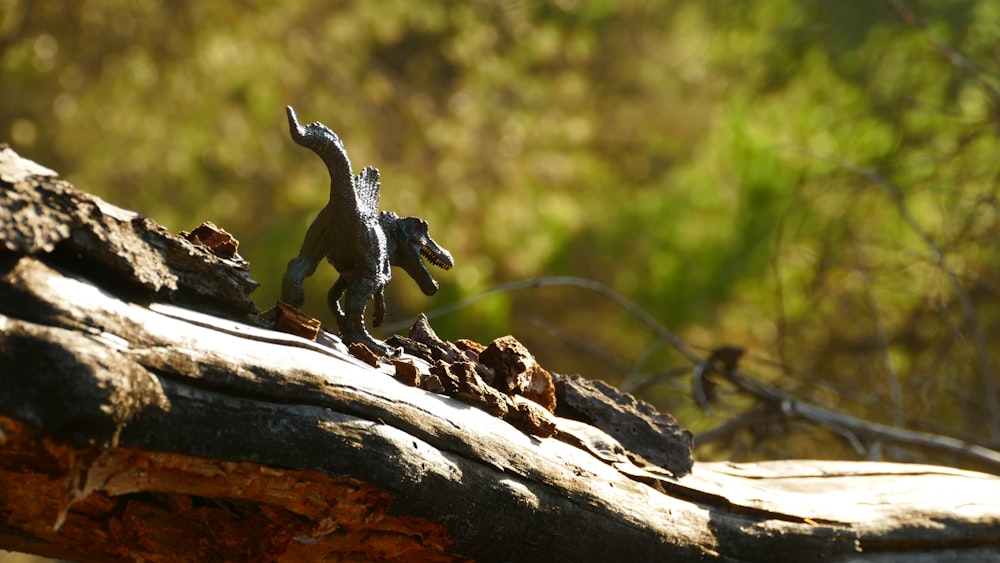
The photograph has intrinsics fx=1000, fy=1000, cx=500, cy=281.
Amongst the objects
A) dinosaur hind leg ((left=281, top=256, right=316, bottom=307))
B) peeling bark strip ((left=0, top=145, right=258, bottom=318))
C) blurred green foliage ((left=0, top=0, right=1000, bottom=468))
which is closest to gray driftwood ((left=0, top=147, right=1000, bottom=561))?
peeling bark strip ((left=0, top=145, right=258, bottom=318))

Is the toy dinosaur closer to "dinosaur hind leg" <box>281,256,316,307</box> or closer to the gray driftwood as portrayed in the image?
"dinosaur hind leg" <box>281,256,316,307</box>

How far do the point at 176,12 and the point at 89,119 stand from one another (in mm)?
824

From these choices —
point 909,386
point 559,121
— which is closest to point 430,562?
point 909,386

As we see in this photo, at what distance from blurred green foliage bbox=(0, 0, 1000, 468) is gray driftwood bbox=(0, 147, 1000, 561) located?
6.05ft

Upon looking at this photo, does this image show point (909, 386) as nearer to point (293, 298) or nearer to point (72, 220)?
point (293, 298)

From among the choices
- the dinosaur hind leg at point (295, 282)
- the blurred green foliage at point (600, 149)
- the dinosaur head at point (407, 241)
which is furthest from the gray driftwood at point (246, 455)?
the blurred green foliage at point (600, 149)

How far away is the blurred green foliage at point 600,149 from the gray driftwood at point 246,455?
1.85 metres

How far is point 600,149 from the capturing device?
782cm

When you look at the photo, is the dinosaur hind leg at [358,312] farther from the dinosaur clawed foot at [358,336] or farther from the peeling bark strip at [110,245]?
the peeling bark strip at [110,245]

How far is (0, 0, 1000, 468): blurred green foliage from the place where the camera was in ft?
14.1

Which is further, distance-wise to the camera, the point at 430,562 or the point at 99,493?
the point at 430,562

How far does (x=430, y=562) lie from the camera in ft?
4.91

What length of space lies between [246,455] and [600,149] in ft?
22.3

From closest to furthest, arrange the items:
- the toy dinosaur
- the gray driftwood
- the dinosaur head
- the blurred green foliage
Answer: the gray driftwood → the toy dinosaur → the dinosaur head → the blurred green foliage
